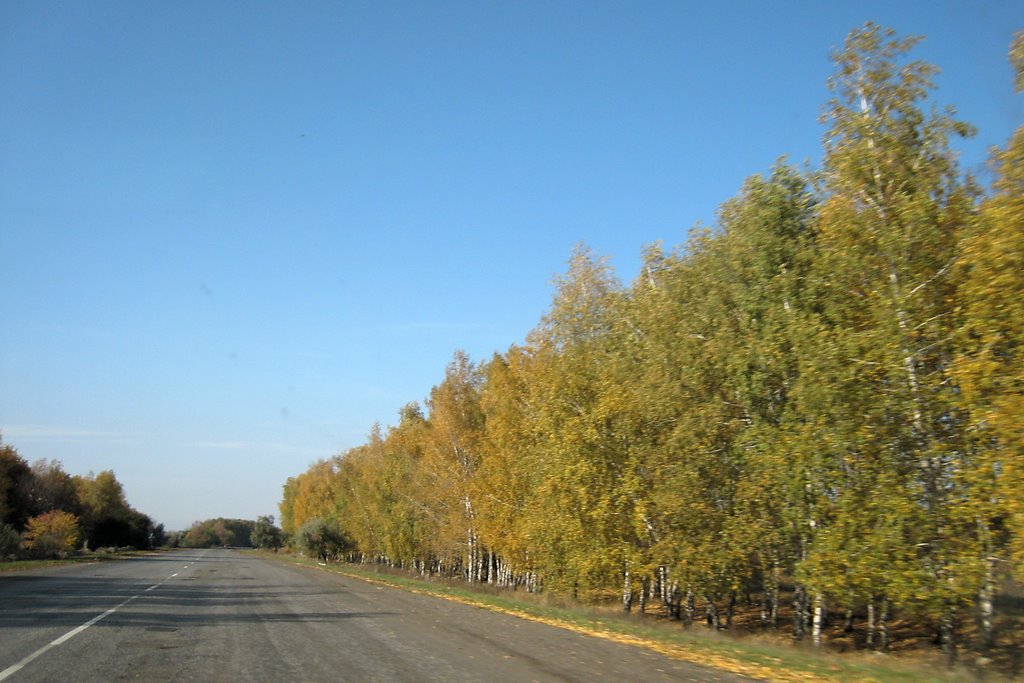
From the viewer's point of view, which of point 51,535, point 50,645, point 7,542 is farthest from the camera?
point 51,535

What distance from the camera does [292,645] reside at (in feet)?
43.9

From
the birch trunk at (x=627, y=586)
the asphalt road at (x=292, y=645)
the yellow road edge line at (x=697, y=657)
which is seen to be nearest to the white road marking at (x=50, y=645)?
the asphalt road at (x=292, y=645)

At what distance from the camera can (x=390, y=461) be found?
59.7 metres

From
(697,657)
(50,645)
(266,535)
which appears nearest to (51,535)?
(50,645)

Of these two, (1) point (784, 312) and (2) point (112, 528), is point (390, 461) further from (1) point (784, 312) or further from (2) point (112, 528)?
(2) point (112, 528)

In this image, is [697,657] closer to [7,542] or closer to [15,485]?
[7,542]

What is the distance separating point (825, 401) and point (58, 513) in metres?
72.4

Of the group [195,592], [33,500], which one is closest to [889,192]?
[195,592]

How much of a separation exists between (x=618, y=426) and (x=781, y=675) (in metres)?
13.1

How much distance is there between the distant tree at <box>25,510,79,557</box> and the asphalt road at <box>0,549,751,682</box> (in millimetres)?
45880

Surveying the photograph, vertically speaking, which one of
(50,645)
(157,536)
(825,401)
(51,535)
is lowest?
(157,536)

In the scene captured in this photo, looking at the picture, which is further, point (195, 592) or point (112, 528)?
point (112, 528)

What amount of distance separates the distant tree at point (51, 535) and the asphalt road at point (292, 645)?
1806 inches

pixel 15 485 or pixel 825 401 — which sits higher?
pixel 825 401
